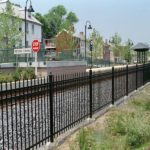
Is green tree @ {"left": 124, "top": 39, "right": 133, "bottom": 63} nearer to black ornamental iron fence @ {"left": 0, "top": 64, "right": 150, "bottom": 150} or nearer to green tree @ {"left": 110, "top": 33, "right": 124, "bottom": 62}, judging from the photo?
green tree @ {"left": 110, "top": 33, "right": 124, "bottom": 62}

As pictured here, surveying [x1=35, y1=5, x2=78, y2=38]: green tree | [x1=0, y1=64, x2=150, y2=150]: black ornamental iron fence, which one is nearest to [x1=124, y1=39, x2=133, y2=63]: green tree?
[x1=35, y1=5, x2=78, y2=38]: green tree

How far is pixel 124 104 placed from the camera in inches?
535

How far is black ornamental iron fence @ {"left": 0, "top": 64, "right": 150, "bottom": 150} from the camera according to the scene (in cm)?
664

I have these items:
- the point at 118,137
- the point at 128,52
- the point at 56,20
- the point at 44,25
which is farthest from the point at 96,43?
the point at 118,137

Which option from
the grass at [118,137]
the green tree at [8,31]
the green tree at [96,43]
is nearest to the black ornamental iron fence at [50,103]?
the grass at [118,137]

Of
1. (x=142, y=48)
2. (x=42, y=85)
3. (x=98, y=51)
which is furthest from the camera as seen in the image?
(x=98, y=51)

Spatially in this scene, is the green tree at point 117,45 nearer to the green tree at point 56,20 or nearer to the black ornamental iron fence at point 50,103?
the green tree at point 56,20

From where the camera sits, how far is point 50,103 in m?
7.63

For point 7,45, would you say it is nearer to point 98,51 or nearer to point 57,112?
point 98,51

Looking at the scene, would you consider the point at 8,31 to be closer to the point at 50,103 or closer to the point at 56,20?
the point at 50,103

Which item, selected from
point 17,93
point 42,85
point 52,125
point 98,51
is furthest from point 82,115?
point 98,51

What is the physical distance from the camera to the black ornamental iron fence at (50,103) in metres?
6.64

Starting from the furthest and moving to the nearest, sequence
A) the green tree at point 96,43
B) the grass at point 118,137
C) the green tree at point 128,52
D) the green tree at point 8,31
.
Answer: the green tree at point 128,52, the green tree at point 96,43, the green tree at point 8,31, the grass at point 118,137

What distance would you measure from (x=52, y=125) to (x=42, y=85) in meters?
1.02
